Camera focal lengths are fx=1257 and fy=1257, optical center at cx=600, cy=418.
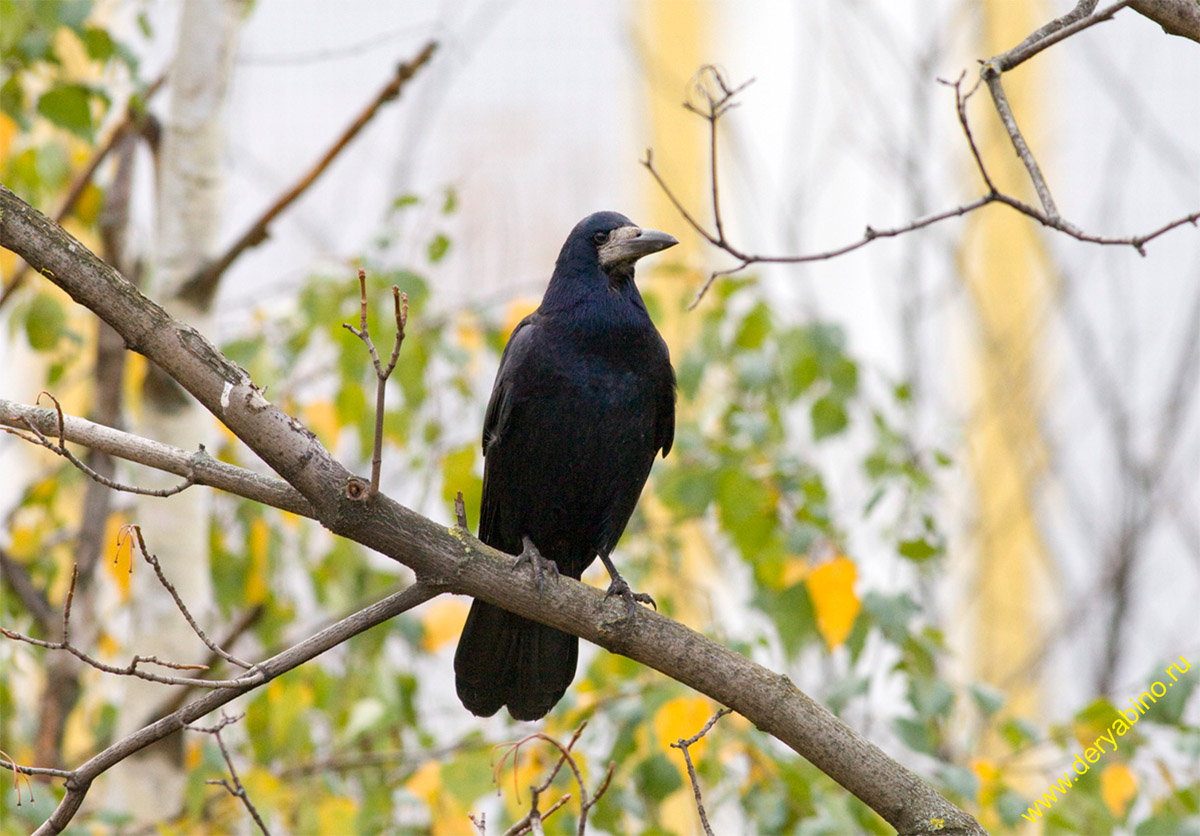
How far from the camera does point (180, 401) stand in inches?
134

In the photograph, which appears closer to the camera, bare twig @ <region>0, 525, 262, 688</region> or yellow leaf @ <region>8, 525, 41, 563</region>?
bare twig @ <region>0, 525, 262, 688</region>

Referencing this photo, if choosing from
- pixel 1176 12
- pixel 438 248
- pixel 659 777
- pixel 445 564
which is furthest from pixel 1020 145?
pixel 438 248

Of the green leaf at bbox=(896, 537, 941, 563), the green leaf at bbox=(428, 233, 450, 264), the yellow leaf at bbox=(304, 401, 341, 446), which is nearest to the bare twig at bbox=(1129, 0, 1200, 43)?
the green leaf at bbox=(896, 537, 941, 563)

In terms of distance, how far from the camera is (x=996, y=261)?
20.4ft

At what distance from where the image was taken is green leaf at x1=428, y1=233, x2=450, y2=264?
3.47 meters

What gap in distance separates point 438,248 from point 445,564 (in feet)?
5.41

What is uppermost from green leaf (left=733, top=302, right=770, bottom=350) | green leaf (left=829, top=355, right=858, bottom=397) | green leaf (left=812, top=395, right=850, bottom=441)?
green leaf (left=733, top=302, right=770, bottom=350)

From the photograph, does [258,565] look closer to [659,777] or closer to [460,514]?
[659,777]

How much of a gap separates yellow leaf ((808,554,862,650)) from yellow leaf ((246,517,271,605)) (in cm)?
159

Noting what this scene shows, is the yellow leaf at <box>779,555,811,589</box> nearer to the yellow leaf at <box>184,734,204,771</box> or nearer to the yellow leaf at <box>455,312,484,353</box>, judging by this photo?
the yellow leaf at <box>455,312,484,353</box>

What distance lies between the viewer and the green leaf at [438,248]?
11.4ft

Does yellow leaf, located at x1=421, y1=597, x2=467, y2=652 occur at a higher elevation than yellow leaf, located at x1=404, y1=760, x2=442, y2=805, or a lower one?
higher

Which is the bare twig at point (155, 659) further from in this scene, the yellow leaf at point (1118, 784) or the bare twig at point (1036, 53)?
the yellow leaf at point (1118, 784)

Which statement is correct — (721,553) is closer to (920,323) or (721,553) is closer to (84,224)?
(920,323)
